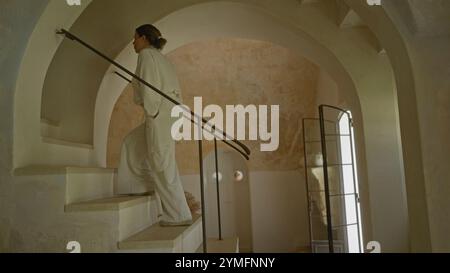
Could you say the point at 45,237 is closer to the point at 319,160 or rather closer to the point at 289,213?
the point at 319,160

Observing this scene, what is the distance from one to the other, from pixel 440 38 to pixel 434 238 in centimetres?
121

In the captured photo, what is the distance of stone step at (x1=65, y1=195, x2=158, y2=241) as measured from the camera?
1942 millimetres

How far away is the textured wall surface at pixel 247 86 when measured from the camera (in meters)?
6.38

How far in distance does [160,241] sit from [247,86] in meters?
5.10

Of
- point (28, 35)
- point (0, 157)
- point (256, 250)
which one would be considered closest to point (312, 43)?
point (28, 35)

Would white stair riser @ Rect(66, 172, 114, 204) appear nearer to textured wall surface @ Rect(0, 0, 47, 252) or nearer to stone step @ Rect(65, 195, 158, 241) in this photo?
stone step @ Rect(65, 195, 158, 241)

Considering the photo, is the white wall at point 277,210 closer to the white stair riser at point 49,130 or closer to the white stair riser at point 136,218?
the white stair riser at point 49,130

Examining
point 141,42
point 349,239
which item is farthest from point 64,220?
point 349,239

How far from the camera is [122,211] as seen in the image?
2.00 m

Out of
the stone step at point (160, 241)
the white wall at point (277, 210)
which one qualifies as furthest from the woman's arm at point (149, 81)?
the white wall at point (277, 210)

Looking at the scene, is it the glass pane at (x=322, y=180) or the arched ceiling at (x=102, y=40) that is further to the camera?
the glass pane at (x=322, y=180)

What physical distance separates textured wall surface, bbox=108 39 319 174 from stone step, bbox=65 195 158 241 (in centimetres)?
450

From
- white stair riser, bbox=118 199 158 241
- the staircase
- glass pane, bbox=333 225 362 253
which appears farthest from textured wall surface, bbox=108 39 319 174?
the staircase

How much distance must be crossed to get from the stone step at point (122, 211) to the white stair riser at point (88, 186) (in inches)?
3.1
